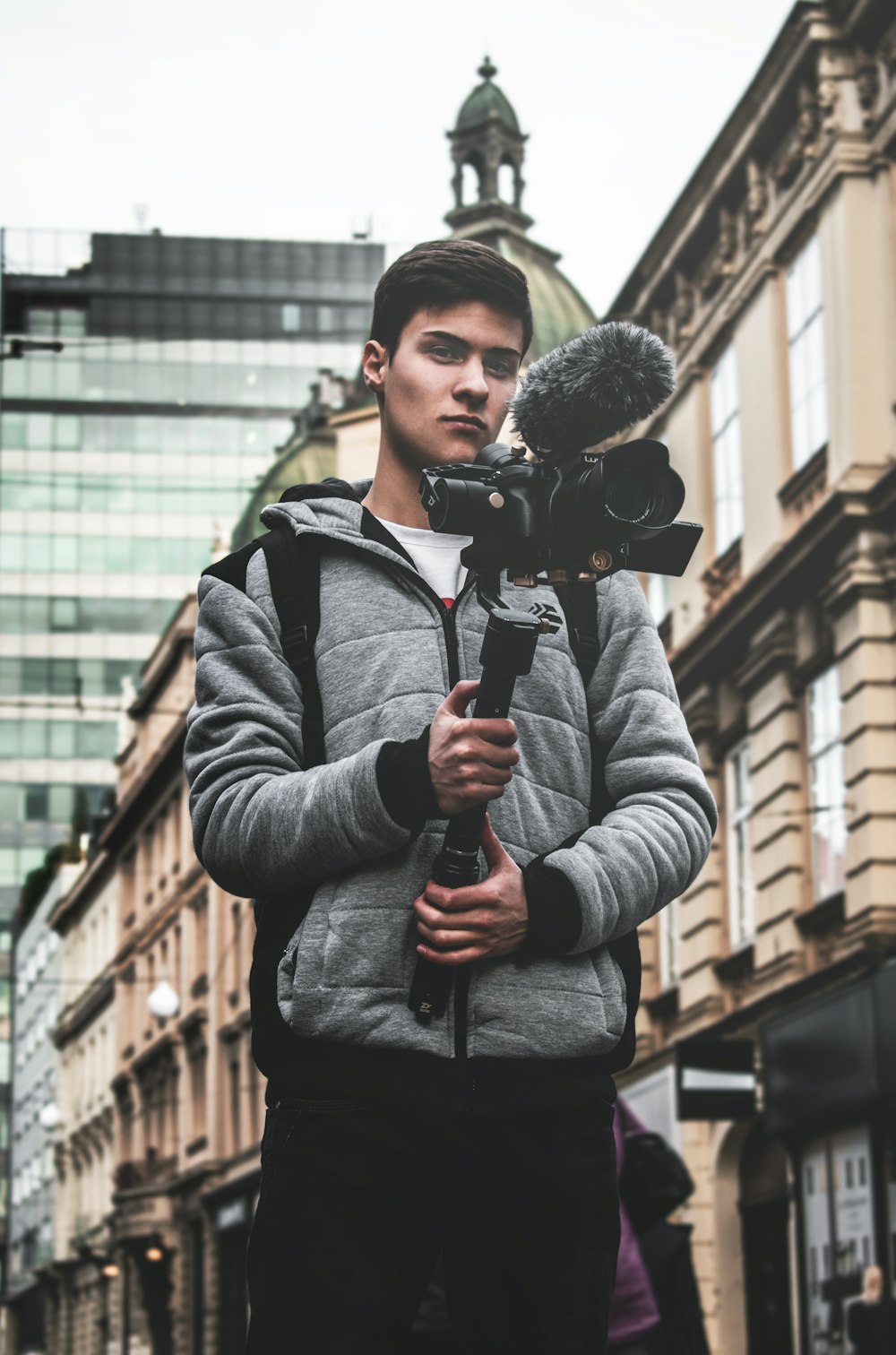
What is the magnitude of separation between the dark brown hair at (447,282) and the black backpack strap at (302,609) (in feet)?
1.11

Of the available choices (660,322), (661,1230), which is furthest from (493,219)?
(661,1230)

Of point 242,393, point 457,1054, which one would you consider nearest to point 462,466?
point 457,1054

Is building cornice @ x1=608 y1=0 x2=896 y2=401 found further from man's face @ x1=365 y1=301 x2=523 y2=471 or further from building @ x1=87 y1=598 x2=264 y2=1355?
building @ x1=87 y1=598 x2=264 y2=1355

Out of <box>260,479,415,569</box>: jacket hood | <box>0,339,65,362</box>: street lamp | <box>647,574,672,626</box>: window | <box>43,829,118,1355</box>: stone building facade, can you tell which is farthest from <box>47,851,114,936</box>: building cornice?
<box>260,479,415,569</box>: jacket hood

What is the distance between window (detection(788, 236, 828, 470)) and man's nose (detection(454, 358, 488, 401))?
1526 cm

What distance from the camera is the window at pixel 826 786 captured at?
17.5 m

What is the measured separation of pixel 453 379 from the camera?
3176mm

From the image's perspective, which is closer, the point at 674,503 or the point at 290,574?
the point at 674,503

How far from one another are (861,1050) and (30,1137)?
71185 millimetres

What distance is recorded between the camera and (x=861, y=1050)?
623 inches

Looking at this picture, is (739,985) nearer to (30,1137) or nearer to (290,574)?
(290,574)

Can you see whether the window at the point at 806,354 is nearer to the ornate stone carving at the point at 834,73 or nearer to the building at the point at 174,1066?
→ the ornate stone carving at the point at 834,73

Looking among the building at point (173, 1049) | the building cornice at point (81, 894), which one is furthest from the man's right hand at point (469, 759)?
the building cornice at point (81, 894)

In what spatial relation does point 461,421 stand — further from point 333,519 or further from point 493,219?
point 493,219
